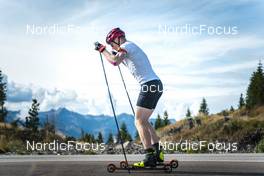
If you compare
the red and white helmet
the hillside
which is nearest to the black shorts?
the red and white helmet

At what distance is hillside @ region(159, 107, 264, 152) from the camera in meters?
32.6

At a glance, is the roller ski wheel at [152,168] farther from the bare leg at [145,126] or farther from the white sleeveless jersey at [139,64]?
the white sleeveless jersey at [139,64]

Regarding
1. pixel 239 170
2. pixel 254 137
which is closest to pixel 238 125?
pixel 254 137

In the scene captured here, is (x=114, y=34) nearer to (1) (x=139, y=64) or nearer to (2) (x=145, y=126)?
(1) (x=139, y=64)

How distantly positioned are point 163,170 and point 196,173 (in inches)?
24.7

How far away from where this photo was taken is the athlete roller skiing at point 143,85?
27.2ft

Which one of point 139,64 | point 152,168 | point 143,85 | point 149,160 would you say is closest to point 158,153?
point 149,160

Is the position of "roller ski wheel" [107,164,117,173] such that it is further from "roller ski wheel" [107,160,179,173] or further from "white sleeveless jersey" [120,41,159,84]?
"white sleeveless jersey" [120,41,159,84]

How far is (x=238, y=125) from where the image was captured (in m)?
36.7

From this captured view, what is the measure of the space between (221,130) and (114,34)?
92.9ft

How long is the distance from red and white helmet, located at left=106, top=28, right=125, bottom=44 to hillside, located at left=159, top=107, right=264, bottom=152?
19548 millimetres

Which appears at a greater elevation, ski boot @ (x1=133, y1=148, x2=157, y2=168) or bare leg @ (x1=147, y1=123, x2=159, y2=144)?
bare leg @ (x1=147, y1=123, x2=159, y2=144)

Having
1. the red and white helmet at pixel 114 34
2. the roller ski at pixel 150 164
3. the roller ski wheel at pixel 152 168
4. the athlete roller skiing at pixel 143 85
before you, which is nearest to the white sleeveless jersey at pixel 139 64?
the athlete roller skiing at pixel 143 85

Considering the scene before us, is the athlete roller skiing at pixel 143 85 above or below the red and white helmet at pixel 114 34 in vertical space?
below
